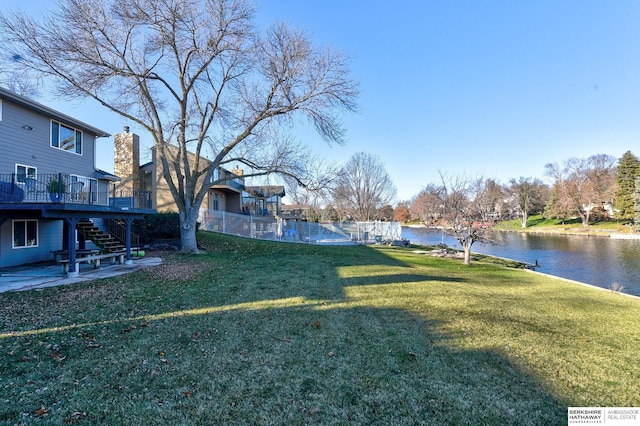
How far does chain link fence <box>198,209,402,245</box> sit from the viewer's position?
918 inches

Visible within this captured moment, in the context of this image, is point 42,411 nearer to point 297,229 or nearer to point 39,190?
point 39,190

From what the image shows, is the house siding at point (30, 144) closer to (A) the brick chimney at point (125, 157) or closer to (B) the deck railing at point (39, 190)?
(B) the deck railing at point (39, 190)

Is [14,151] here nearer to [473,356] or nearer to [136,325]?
[136,325]

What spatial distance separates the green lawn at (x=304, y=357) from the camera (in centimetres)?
305

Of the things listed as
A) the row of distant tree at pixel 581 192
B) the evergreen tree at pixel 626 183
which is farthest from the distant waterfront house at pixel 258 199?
the evergreen tree at pixel 626 183

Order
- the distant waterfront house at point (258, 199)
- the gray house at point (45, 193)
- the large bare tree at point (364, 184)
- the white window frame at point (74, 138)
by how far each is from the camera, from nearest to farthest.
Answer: the gray house at point (45, 193) < the white window frame at point (74, 138) < the distant waterfront house at point (258, 199) < the large bare tree at point (364, 184)

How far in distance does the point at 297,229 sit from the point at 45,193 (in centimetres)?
1665

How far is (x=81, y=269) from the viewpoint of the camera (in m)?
11.0

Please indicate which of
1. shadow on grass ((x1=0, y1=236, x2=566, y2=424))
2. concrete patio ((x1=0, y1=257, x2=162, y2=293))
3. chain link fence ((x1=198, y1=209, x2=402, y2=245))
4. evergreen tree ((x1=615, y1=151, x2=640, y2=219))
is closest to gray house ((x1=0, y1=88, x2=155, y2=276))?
concrete patio ((x1=0, y1=257, x2=162, y2=293))

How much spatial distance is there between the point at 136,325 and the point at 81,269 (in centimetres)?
745

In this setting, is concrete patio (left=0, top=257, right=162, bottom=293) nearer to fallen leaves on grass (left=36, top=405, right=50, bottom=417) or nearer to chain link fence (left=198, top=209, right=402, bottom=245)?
fallen leaves on grass (left=36, top=405, right=50, bottom=417)

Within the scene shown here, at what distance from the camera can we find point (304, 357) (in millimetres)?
4203

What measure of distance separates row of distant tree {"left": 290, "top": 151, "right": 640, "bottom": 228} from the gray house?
52.6 ft

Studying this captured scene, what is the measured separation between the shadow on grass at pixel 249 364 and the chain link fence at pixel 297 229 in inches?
625
